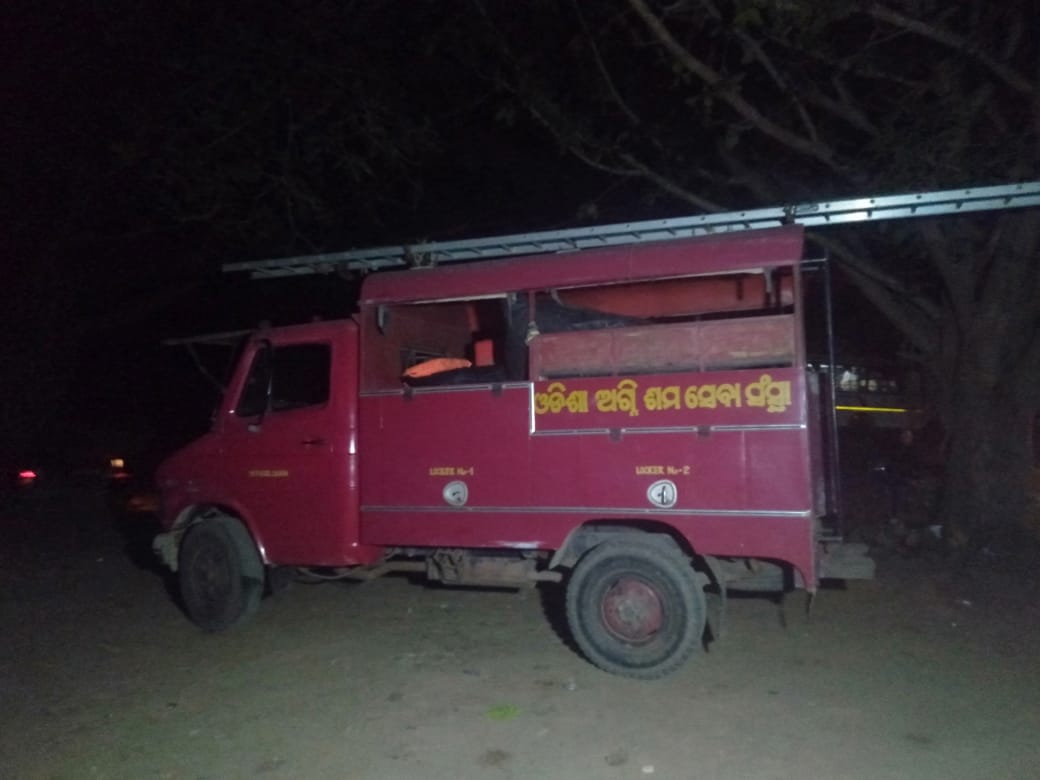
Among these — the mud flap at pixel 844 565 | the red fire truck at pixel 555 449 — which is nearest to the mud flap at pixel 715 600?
the red fire truck at pixel 555 449

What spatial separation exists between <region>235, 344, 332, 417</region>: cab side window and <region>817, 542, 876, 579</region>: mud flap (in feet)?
12.8

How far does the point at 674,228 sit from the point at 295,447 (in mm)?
3322

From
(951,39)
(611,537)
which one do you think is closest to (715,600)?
(611,537)

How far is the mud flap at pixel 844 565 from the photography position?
6543 mm

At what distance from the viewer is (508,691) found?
666 centimetres

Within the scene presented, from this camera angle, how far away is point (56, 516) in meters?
15.1

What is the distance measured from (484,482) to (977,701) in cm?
341

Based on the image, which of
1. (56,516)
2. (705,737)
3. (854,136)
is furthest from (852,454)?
(56,516)

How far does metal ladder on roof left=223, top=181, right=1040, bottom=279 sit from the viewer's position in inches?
250

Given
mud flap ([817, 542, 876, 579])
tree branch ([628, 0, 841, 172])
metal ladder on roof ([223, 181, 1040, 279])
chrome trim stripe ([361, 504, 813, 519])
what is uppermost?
tree branch ([628, 0, 841, 172])

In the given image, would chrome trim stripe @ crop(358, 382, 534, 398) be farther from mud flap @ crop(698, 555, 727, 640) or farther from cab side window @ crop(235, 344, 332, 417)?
mud flap @ crop(698, 555, 727, 640)

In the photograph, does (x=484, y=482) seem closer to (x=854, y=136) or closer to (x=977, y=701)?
(x=977, y=701)

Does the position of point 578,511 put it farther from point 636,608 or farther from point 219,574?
point 219,574

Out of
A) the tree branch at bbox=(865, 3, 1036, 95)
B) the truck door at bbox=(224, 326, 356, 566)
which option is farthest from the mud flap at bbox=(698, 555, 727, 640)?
the tree branch at bbox=(865, 3, 1036, 95)
